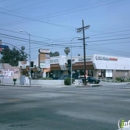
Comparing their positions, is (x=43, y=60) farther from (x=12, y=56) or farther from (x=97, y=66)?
(x=12, y=56)

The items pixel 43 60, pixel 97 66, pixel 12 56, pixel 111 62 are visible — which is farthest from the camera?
pixel 12 56

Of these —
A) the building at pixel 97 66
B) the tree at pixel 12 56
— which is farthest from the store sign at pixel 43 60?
the tree at pixel 12 56

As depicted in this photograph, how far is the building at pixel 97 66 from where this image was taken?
64319mm

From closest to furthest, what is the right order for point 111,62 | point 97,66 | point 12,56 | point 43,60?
1. point 43,60
2. point 97,66
3. point 111,62
4. point 12,56

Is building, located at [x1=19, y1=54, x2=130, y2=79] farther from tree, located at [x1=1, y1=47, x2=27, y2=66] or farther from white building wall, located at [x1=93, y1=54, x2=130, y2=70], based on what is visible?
tree, located at [x1=1, y1=47, x2=27, y2=66]

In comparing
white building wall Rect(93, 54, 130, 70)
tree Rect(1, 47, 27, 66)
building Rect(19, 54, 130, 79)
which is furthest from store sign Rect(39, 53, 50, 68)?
tree Rect(1, 47, 27, 66)

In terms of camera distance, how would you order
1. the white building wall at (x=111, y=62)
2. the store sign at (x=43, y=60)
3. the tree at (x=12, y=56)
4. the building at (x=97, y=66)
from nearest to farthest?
the store sign at (x=43, y=60)
the white building wall at (x=111, y=62)
the building at (x=97, y=66)
the tree at (x=12, y=56)

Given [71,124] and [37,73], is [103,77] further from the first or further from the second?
[71,124]

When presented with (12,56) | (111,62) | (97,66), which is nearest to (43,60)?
(97,66)

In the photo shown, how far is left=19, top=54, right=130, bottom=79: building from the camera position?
64.3 metres

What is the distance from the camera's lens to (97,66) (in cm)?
6375

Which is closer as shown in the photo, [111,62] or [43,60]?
[43,60]

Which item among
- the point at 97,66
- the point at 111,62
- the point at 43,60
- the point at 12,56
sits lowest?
the point at 97,66

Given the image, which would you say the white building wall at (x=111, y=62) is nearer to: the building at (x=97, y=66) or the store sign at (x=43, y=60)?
the building at (x=97, y=66)
